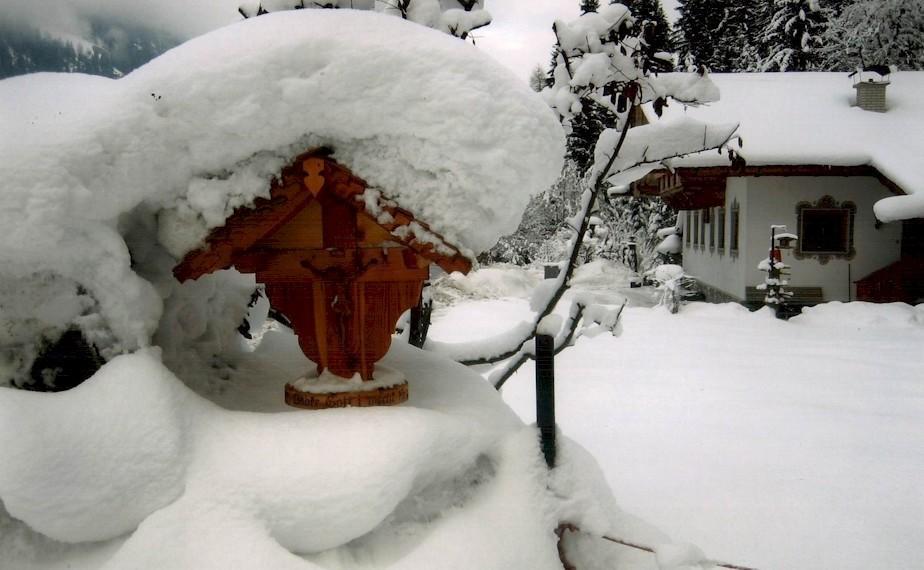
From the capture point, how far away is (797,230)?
1350 cm

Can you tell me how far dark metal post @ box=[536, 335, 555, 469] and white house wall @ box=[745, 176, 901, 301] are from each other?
1282 cm

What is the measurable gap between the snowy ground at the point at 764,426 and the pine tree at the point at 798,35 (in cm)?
1686

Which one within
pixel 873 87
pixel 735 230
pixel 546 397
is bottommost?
pixel 735 230

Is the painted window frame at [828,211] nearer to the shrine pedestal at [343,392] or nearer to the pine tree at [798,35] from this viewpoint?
the shrine pedestal at [343,392]

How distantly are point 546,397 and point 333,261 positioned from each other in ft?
2.92

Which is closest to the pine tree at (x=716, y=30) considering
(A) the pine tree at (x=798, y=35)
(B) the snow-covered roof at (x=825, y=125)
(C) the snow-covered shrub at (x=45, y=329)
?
(A) the pine tree at (x=798, y=35)

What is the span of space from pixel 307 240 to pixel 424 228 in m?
0.43

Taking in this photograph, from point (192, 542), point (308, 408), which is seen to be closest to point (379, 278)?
point (308, 408)

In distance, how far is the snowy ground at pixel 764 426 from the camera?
14.1 ft

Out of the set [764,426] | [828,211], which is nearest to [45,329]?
[764,426]

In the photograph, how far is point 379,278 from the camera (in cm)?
215

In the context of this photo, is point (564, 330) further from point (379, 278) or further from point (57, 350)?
point (57, 350)

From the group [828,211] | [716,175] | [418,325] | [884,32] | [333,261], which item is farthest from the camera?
[884,32]

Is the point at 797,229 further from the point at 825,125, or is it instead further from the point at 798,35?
the point at 798,35
